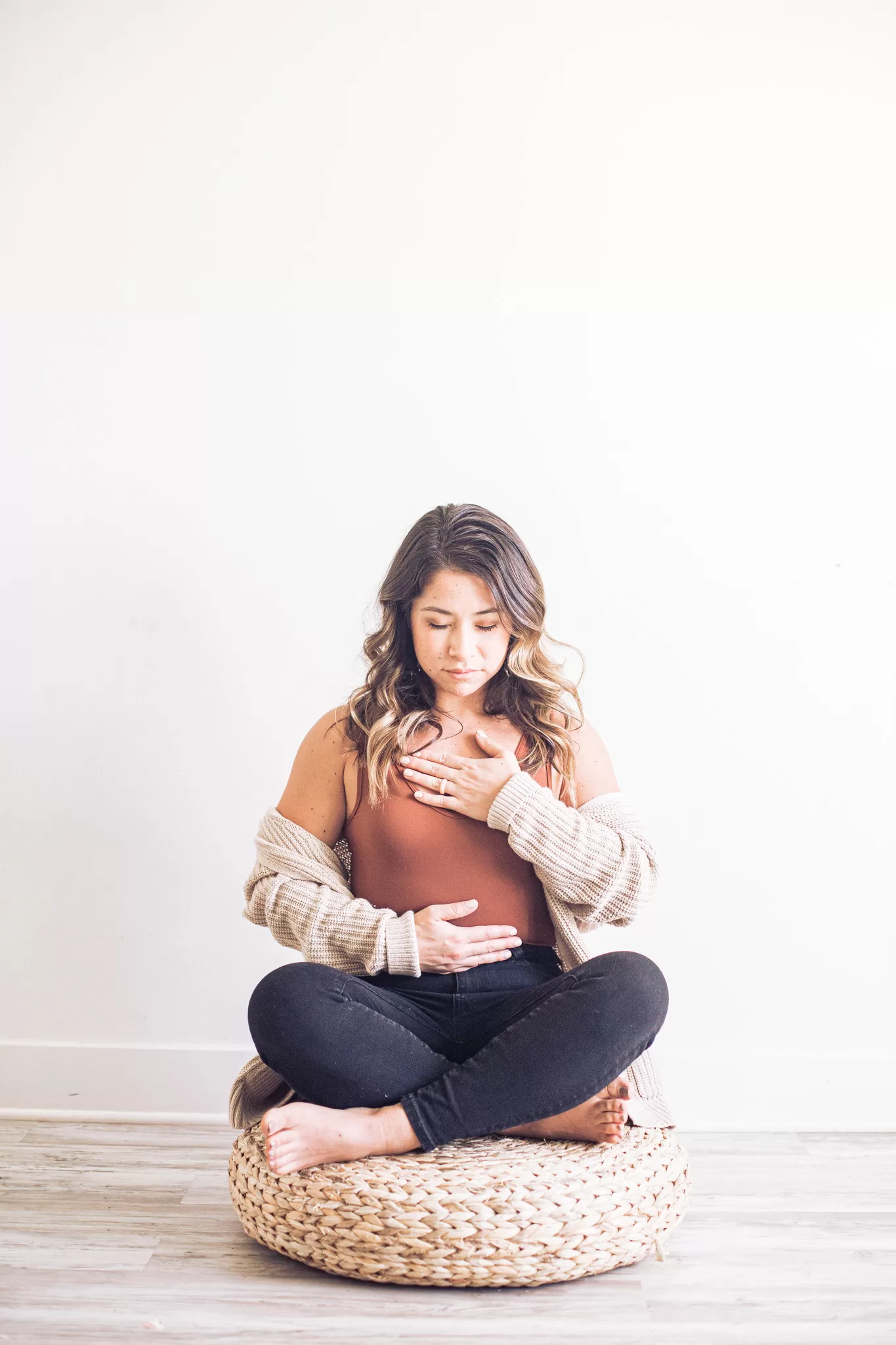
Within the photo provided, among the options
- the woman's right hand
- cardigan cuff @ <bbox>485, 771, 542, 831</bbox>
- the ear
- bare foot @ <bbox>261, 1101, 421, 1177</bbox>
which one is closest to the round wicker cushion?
bare foot @ <bbox>261, 1101, 421, 1177</bbox>

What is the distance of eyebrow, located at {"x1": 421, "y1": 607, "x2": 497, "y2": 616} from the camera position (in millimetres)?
1657

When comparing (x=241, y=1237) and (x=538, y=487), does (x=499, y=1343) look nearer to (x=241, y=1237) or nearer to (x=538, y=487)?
(x=241, y=1237)

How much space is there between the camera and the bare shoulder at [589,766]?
5.68 feet

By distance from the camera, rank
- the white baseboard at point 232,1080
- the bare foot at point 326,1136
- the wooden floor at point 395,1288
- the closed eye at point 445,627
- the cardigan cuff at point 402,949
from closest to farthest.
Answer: the wooden floor at point 395,1288, the bare foot at point 326,1136, the cardigan cuff at point 402,949, the closed eye at point 445,627, the white baseboard at point 232,1080

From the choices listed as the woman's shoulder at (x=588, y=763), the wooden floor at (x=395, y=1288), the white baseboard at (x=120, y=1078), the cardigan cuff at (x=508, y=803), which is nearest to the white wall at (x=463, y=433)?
the white baseboard at (x=120, y=1078)

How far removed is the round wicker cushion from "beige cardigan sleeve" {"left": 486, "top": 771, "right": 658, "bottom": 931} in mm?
344

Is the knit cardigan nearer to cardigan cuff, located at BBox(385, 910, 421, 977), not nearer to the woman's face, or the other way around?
cardigan cuff, located at BBox(385, 910, 421, 977)

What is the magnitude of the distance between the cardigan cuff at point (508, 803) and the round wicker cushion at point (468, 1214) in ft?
1.40

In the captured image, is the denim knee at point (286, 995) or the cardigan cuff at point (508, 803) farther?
the cardigan cuff at point (508, 803)

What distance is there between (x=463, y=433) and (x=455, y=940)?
37.8 inches

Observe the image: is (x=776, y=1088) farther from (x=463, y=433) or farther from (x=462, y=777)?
(x=463, y=433)

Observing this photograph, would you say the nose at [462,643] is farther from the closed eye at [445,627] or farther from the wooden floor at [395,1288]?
the wooden floor at [395,1288]

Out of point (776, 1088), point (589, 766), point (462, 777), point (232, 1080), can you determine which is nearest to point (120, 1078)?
point (232, 1080)

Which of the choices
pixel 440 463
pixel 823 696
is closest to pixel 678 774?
pixel 823 696
